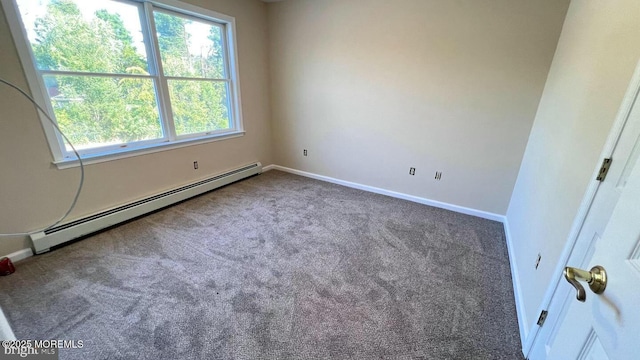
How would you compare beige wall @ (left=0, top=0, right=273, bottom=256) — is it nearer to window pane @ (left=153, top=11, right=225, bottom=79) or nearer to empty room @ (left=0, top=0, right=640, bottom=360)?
empty room @ (left=0, top=0, right=640, bottom=360)

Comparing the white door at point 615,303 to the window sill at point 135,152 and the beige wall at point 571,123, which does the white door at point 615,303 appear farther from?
the window sill at point 135,152

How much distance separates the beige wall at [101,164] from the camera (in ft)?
6.65

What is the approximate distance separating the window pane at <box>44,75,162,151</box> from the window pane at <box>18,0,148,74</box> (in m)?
0.12

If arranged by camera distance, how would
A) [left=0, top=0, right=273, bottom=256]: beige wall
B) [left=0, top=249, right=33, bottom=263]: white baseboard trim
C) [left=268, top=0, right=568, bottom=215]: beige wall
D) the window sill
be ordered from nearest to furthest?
1. [left=0, top=0, right=273, bottom=256]: beige wall
2. [left=0, top=249, right=33, bottom=263]: white baseboard trim
3. the window sill
4. [left=268, top=0, right=568, bottom=215]: beige wall

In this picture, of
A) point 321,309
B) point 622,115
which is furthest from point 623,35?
point 321,309

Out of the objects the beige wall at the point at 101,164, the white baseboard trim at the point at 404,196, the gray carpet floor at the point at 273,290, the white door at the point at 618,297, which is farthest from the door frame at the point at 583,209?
the beige wall at the point at 101,164

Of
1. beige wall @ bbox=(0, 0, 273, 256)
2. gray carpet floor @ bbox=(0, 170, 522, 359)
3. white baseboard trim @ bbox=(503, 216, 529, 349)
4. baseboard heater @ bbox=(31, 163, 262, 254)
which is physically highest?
beige wall @ bbox=(0, 0, 273, 256)

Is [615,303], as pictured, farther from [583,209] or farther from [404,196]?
[404,196]

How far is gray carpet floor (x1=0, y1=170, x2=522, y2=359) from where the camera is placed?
154 centimetres

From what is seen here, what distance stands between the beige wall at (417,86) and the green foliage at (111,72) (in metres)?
1.36

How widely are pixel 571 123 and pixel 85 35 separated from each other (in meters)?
3.82

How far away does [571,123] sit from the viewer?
1538 millimetres

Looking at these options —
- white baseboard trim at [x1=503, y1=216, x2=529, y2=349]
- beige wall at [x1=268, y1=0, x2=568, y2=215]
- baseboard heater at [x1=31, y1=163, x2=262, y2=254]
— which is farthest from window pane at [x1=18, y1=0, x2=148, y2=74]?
white baseboard trim at [x1=503, y1=216, x2=529, y2=349]

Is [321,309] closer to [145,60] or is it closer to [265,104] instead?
[145,60]
